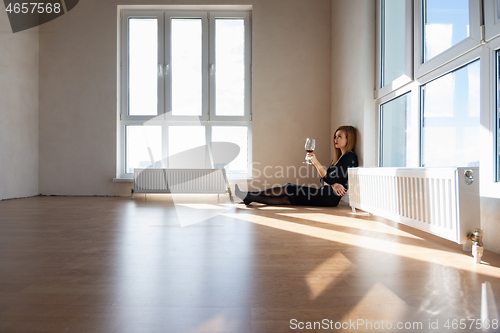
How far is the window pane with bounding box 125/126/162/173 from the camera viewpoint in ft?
18.1

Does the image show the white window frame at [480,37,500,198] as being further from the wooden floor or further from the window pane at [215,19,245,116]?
the window pane at [215,19,245,116]

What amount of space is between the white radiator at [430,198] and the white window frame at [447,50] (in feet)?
2.97

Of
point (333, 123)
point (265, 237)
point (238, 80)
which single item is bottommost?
point (265, 237)

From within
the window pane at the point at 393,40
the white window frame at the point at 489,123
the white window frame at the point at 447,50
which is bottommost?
the white window frame at the point at 489,123

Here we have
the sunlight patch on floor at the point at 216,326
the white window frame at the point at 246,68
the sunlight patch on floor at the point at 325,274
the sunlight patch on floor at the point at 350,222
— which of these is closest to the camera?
the sunlight patch on floor at the point at 216,326

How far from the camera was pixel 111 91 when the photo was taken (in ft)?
17.6

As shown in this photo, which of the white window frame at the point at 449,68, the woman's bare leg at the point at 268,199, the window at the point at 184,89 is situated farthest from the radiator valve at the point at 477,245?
the window at the point at 184,89

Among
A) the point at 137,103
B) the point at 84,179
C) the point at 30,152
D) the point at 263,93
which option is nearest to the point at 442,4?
the point at 263,93

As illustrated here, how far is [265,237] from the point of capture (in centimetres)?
218

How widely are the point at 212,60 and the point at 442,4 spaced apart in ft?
12.3

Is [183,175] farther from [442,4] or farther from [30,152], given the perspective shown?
[442,4]

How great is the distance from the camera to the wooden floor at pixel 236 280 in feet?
3.23

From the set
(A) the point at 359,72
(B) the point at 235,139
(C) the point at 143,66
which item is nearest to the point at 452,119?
(A) the point at 359,72

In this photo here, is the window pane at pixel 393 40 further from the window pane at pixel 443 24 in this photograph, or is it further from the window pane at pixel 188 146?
the window pane at pixel 188 146
